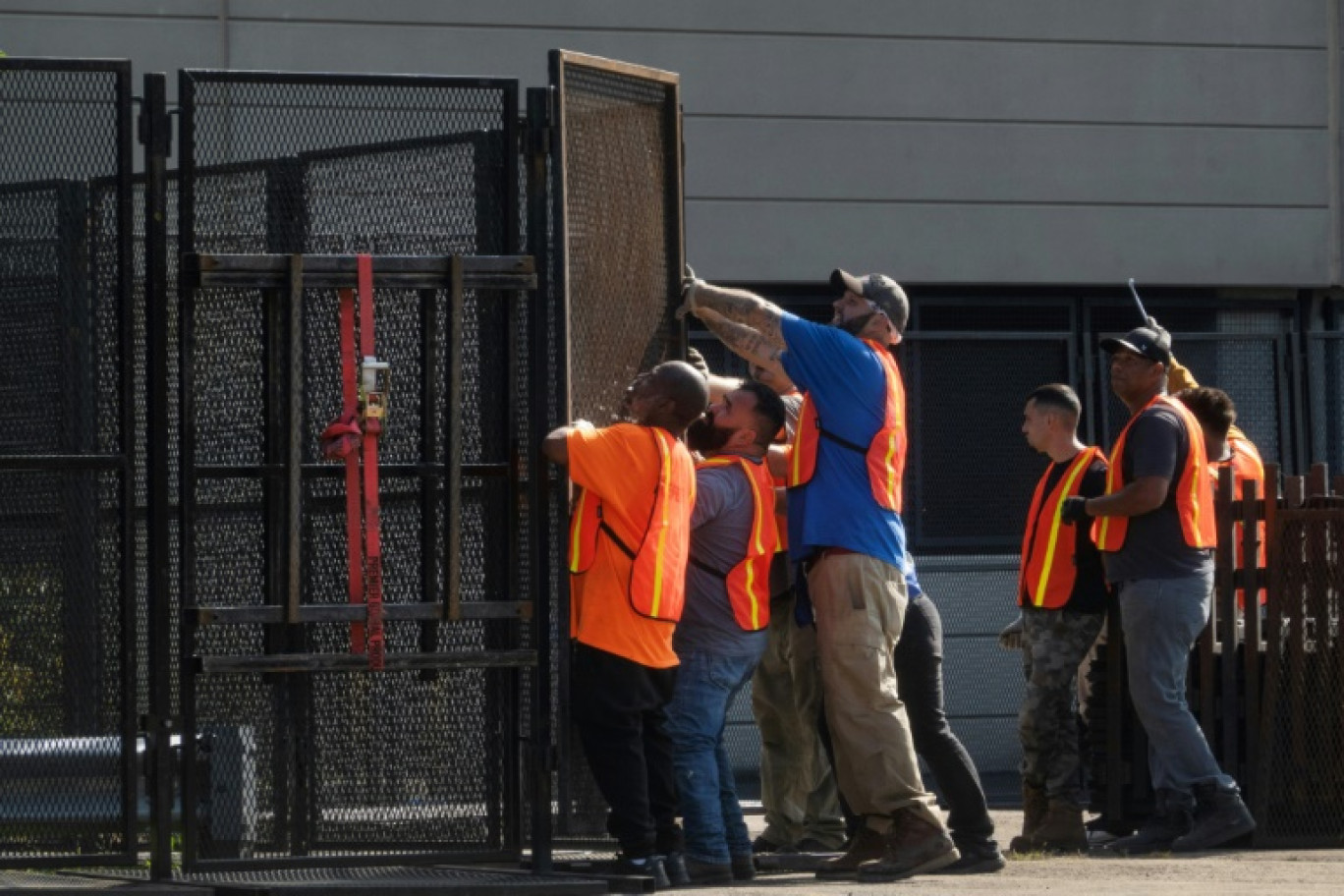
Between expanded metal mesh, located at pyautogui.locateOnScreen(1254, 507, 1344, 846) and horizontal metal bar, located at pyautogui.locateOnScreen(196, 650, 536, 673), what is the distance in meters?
3.92

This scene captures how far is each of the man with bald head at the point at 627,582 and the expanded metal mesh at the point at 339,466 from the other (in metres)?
0.22

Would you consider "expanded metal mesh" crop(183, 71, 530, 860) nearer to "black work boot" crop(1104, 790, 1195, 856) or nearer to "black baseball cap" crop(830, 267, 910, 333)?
"black baseball cap" crop(830, 267, 910, 333)

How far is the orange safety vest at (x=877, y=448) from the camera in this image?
8.49 metres

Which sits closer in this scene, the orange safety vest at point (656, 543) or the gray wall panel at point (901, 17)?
the orange safety vest at point (656, 543)

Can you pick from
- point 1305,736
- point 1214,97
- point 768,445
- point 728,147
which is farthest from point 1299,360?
point 768,445

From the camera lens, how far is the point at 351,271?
25.0 ft

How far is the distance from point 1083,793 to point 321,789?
4.15 metres

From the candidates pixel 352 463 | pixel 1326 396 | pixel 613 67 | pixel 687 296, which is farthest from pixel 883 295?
pixel 1326 396

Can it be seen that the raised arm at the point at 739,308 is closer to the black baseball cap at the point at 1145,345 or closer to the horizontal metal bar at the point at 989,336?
the black baseball cap at the point at 1145,345

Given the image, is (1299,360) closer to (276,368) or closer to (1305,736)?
(1305,736)

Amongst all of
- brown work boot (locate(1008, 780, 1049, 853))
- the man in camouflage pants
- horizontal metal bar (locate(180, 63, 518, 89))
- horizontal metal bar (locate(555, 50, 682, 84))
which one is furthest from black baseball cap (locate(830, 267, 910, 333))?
brown work boot (locate(1008, 780, 1049, 853))

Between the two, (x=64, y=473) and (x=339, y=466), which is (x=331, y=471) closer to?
(x=339, y=466)

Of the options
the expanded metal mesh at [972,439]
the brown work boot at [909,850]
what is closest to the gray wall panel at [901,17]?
the expanded metal mesh at [972,439]

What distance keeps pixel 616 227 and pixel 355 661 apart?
177 cm
